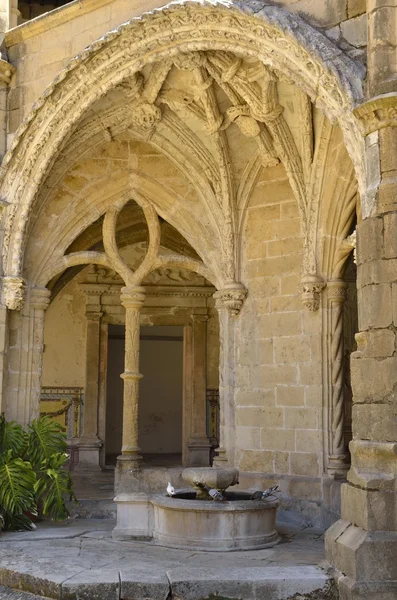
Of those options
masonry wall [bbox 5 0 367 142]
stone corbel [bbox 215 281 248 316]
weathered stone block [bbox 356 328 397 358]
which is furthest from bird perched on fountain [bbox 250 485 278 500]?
masonry wall [bbox 5 0 367 142]

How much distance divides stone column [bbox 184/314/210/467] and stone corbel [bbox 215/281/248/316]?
2958 mm

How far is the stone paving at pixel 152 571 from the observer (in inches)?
191

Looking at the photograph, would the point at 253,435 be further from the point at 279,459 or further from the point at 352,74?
the point at 352,74

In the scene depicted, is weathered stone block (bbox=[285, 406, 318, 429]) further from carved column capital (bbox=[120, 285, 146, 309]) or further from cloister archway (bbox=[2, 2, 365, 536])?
carved column capital (bbox=[120, 285, 146, 309])

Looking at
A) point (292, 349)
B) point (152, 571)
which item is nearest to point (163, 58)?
point (292, 349)

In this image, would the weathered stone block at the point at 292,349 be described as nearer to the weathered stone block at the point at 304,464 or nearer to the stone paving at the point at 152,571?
the weathered stone block at the point at 304,464

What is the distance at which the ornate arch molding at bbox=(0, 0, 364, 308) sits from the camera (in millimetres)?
5535

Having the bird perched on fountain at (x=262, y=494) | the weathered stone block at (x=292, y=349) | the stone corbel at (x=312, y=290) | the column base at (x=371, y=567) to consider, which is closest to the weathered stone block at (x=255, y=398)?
the weathered stone block at (x=292, y=349)

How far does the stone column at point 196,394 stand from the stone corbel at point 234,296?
116 inches

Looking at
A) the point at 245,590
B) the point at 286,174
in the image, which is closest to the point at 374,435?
the point at 245,590

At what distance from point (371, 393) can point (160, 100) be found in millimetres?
3919

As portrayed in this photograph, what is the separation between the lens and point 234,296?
26.5 feet

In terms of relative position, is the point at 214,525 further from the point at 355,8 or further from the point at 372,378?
the point at 355,8

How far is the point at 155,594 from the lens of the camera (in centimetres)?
482
